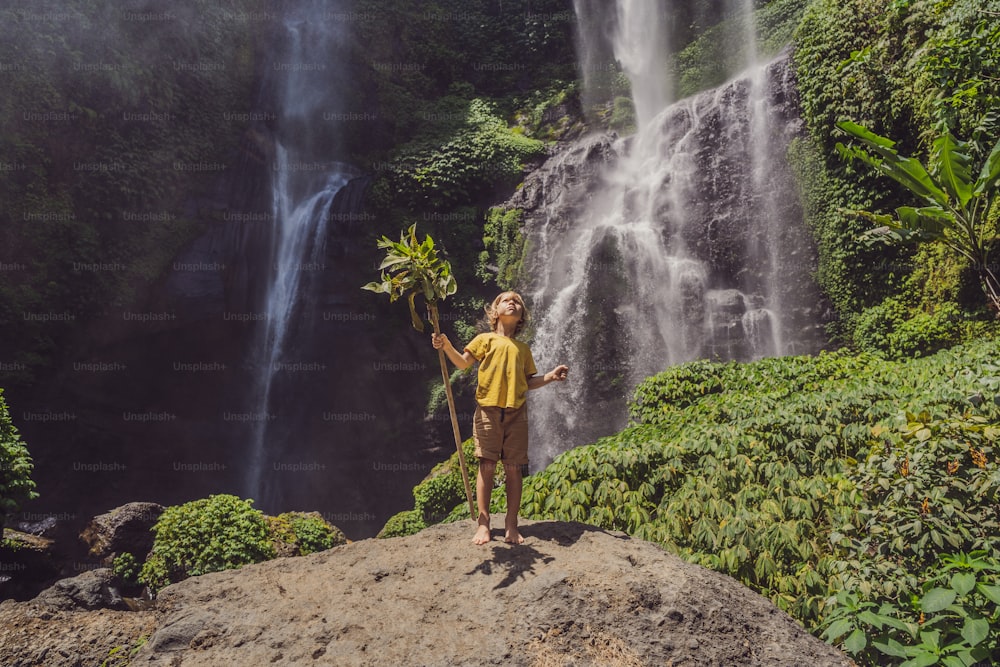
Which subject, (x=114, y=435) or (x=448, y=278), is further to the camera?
(x=114, y=435)

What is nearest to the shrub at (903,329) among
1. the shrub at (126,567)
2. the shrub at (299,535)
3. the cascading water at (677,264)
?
the cascading water at (677,264)

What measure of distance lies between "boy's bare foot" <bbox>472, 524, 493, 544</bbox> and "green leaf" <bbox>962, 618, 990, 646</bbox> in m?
2.57

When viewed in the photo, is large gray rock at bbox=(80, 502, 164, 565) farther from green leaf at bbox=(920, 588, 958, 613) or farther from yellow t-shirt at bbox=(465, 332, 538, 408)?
green leaf at bbox=(920, 588, 958, 613)

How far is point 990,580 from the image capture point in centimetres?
278

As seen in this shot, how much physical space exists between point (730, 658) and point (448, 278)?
283 centimetres

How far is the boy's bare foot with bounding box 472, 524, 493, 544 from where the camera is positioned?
3.87m

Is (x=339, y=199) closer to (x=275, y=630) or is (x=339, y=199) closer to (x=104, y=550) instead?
(x=104, y=550)

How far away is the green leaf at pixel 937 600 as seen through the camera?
102 inches

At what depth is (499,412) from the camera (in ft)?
13.5

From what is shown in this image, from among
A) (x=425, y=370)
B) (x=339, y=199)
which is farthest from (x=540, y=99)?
(x=425, y=370)

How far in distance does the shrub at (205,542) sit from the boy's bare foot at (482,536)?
15.5ft

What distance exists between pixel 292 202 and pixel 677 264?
1268cm

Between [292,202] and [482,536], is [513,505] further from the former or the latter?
[292,202]

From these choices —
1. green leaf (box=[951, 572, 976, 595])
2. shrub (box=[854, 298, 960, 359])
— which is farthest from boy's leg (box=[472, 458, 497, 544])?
shrub (box=[854, 298, 960, 359])
